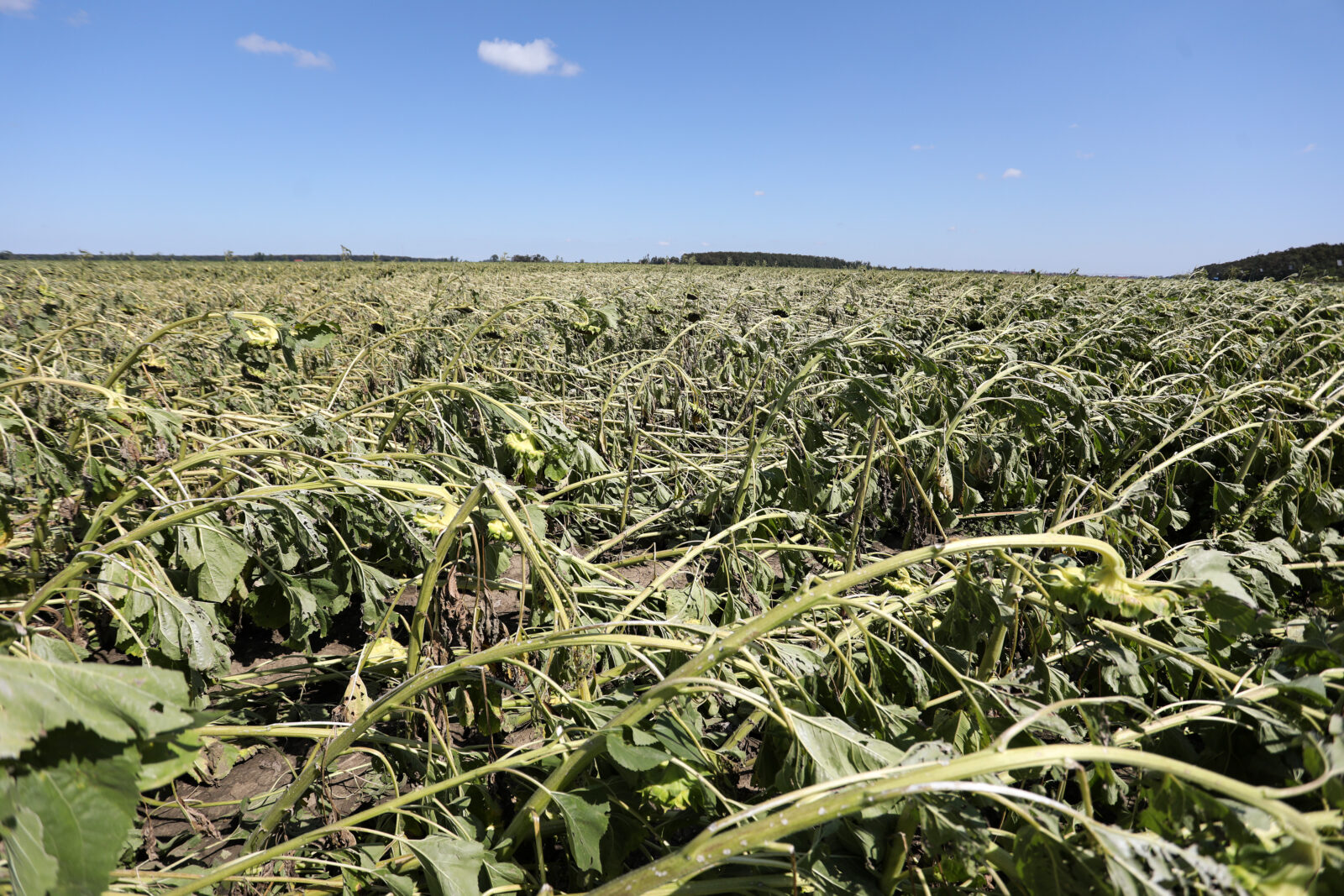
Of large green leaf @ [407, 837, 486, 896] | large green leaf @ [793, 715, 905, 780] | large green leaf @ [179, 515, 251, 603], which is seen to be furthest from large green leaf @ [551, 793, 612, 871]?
large green leaf @ [179, 515, 251, 603]

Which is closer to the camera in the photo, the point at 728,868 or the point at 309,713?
the point at 728,868

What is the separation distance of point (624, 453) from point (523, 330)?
90.7 inches

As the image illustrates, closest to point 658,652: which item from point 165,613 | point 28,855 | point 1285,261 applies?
point 165,613

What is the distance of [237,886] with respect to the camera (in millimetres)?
1419

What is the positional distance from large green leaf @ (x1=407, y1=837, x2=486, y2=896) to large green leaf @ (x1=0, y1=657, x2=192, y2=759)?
719 millimetres

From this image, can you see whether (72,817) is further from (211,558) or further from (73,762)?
(211,558)

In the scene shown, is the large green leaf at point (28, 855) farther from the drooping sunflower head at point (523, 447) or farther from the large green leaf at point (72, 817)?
the drooping sunflower head at point (523, 447)

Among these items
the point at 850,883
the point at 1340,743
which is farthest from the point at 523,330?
the point at 1340,743

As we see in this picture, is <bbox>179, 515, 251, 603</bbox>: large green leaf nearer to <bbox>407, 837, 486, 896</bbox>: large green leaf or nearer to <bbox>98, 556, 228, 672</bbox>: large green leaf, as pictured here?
<bbox>98, 556, 228, 672</bbox>: large green leaf

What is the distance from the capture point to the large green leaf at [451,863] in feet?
3.98

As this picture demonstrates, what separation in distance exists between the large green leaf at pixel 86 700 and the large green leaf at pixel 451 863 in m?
0.72

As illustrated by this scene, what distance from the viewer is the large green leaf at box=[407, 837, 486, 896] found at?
1.21m

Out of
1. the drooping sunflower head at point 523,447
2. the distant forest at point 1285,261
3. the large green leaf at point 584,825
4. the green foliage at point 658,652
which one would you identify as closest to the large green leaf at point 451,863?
the green foliage at point 658,652

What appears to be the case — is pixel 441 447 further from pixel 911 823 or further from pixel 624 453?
pixel 911 823
